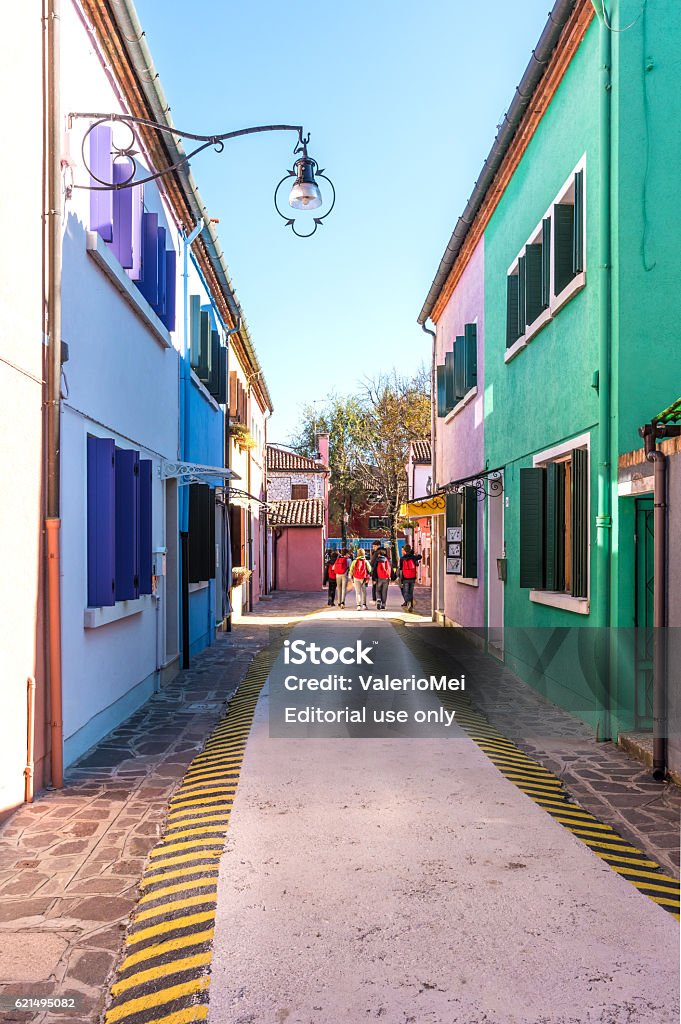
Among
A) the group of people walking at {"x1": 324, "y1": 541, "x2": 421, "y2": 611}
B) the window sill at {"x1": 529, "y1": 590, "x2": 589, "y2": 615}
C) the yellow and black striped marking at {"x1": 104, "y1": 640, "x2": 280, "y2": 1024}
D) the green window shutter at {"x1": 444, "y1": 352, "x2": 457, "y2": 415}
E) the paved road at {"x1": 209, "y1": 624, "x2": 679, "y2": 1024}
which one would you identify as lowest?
the yellow and black striped marking at {"x1": 104, "y1": 640, "x2": 280, "y2": 1024}

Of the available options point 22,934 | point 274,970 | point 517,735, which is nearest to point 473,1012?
point 274,970

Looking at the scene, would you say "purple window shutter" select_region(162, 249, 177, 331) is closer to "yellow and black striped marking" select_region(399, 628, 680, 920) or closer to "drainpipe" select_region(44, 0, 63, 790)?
"drainpipe" select_region(44, 0, 63, 790)

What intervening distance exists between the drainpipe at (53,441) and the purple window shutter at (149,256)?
304 cm

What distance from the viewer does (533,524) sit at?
396 inches

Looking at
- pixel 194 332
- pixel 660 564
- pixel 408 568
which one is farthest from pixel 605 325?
pixel 408 568

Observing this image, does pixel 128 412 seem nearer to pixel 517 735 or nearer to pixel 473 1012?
pixel 517 735

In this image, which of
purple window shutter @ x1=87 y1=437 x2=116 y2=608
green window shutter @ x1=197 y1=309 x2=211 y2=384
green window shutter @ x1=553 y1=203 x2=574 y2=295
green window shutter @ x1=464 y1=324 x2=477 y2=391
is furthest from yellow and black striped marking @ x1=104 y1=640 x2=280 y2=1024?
green window shutter @ x1=464 y1=324 x2=477 y2=391

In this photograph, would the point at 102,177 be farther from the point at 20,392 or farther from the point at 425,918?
the point at 425,918

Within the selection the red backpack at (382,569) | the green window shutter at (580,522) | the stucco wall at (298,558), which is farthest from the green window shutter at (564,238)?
the stucco wall at (298,558)

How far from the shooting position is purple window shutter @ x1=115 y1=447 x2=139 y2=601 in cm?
807

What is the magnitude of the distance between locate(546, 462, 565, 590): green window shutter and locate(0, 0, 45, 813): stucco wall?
552 centimetres

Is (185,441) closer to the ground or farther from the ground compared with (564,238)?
closer to the ground

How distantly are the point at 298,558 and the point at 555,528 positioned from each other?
28.5 m

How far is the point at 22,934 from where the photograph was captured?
154 inches
